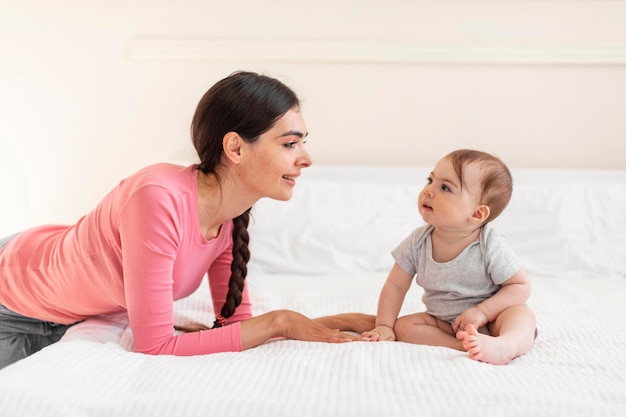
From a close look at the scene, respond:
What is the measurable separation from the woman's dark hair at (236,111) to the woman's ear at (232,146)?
12 mm

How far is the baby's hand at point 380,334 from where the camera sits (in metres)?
1.36

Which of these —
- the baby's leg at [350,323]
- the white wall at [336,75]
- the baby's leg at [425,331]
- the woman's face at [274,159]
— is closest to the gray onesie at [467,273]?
the baby's leg at [425,331]

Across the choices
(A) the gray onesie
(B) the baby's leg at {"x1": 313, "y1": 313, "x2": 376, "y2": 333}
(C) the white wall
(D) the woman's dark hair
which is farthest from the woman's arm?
(C) the white wall

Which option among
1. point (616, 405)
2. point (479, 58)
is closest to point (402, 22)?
point (479, 58)

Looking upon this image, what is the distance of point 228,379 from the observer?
1011 mm

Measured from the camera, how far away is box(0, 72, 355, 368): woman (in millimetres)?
1252

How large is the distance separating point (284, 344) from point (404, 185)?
45.4 inches

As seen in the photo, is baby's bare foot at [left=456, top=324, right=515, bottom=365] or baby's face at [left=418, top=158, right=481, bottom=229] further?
baby's face at [left=418, top=158, right=481, bottom=229]

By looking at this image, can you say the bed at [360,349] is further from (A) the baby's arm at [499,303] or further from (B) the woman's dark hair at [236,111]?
(B) the woman's dark hair at [236,111]

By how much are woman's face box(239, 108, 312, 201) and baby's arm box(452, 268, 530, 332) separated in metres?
0.44

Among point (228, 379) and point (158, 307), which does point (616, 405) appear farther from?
point (158, 307)

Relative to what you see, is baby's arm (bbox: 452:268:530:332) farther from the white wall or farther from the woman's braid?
the white wall

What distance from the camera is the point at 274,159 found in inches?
54.1

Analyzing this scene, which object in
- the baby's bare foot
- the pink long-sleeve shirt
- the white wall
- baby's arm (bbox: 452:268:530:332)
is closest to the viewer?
the baby's bare foot
